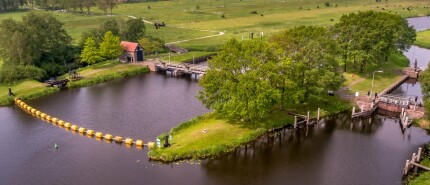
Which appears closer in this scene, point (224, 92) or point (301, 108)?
point (224, 92)

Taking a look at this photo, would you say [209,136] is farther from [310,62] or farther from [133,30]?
[133,30]

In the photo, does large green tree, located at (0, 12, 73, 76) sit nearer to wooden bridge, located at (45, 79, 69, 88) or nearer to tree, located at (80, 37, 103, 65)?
tree, located at (80, 37, 103, 65)

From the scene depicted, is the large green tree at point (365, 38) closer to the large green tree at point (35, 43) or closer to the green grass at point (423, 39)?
the green grass at point (423, 39)

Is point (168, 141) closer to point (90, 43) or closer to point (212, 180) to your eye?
point (212, 180)

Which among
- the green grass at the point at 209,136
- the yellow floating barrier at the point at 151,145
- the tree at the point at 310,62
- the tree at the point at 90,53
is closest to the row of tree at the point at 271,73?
the tree at the point at 310,62

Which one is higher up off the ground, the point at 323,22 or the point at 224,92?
the point at 323,22

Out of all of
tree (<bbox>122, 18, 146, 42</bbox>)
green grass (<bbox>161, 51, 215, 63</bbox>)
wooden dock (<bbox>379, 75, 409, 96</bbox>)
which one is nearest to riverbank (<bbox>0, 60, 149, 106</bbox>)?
green grass (<bbox>161, 51, 215, 63</bbox>)

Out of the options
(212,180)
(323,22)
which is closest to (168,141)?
(212,180)
